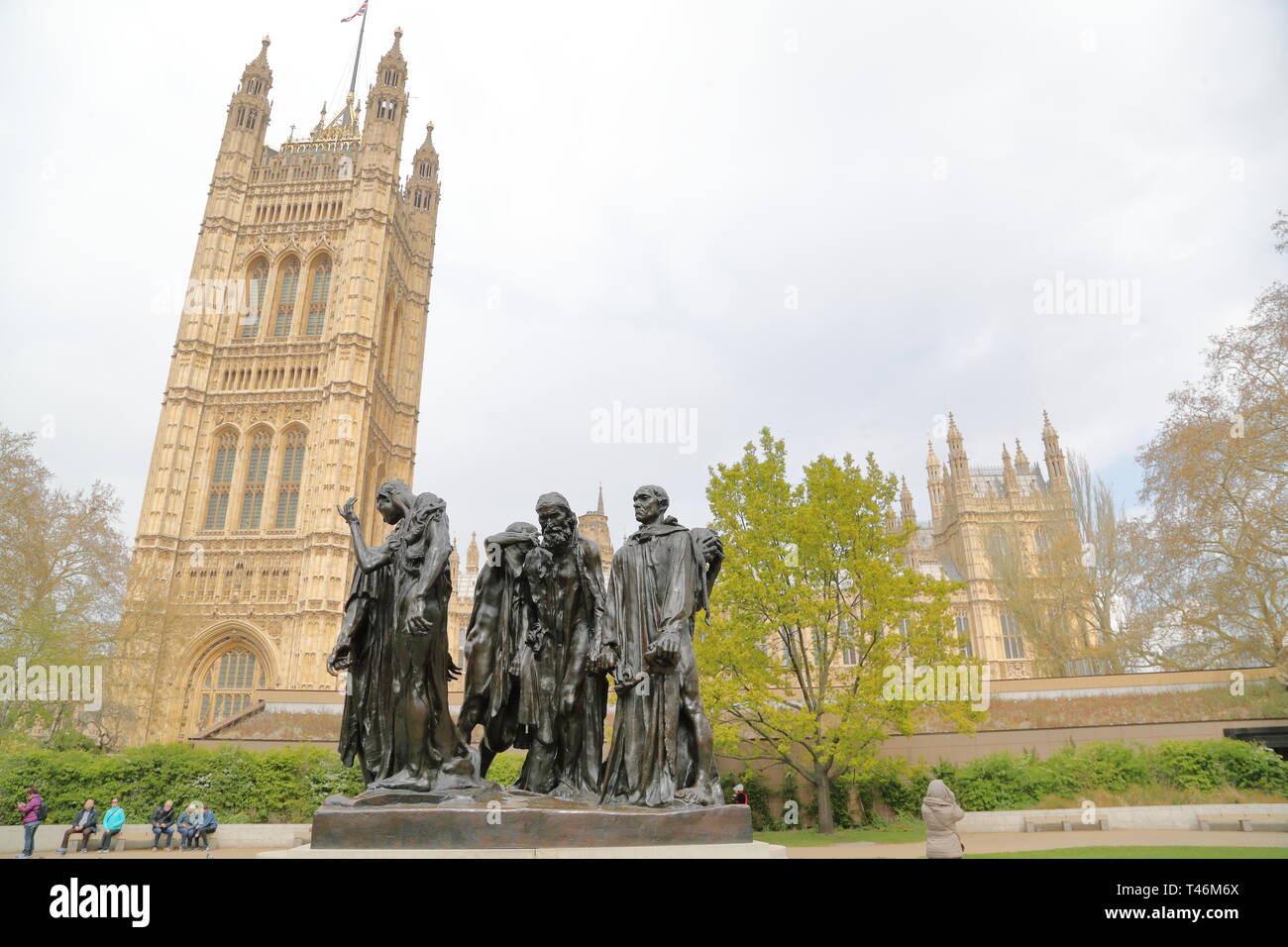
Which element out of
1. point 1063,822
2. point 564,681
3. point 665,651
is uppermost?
point 665,651

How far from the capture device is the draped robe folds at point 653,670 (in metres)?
5.30

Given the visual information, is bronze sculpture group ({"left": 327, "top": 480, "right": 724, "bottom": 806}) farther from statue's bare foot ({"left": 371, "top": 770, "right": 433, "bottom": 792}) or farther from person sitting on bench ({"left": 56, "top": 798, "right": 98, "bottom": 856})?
person sitting on bench ({"left": 56, "top": 798, "right": 98, "bottom": 856})

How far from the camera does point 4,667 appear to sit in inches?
824

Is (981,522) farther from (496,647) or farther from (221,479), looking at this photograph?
(496,647)

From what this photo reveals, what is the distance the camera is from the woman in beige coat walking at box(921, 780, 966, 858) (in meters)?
7.60

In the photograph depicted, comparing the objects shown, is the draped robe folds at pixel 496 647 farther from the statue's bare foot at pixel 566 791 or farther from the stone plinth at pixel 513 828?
the stone plinth at pixel 513 828

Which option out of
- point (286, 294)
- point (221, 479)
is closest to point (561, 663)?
point (221, 479)

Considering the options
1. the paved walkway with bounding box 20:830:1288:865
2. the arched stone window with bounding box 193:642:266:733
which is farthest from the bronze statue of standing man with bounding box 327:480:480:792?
the arched stone window with bounding box 193:642:266:733

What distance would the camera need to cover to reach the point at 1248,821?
14008mm

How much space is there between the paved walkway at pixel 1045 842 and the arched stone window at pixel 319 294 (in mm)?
47134

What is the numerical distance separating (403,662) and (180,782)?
15.5 meters
